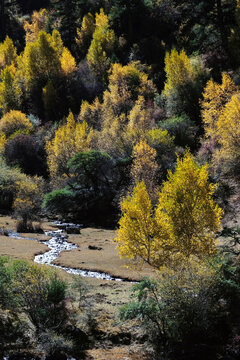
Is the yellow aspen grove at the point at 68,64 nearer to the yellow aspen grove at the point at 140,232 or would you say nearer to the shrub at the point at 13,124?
the shrub at the point at 13,124

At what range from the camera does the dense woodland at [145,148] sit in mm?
23312

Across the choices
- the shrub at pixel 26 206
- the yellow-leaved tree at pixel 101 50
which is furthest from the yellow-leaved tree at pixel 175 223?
the yellow-leaved tree at pixel 101 50

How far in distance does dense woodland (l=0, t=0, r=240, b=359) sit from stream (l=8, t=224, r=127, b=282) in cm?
377

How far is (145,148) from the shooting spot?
57250 mm

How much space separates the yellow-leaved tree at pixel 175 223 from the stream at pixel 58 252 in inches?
272

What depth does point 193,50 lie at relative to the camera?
3091 inches

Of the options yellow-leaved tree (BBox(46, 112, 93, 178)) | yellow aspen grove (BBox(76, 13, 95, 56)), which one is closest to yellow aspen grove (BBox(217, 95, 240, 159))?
yellow-leaved tree (BBox(46, 112, 93, 178))

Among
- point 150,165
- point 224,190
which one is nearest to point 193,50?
point 150,165

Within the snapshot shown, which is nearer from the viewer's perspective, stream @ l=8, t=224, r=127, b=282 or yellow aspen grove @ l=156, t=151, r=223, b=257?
yellow aspen grove @ l=156, t=151, r=223, b=257

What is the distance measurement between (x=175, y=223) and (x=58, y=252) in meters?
21.5

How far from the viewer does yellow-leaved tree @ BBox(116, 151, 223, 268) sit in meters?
31.1

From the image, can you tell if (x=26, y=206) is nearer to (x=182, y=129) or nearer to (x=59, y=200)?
(x=59, y=200)

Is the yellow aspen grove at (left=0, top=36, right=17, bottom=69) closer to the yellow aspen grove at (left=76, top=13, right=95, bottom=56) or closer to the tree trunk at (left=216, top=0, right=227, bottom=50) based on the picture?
the yellow aspen grove at (left=76, top=13, right=95, bottom=56)

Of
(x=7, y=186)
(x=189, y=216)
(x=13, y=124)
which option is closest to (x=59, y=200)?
(x=7, y=186)
